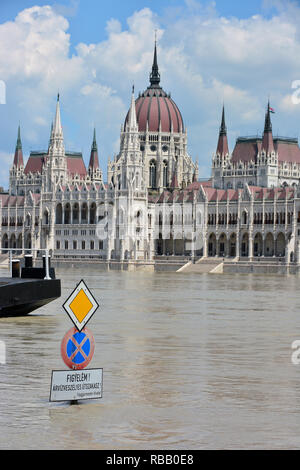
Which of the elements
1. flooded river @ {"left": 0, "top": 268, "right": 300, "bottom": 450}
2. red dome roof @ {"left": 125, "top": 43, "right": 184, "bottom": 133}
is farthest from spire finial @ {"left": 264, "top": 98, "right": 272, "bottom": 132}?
flooded river @ {"left": 0, "top": 268, "right": 300, "bottom": 450}

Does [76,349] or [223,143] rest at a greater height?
[223,143]

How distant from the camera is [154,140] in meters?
189

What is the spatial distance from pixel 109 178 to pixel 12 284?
15175cm

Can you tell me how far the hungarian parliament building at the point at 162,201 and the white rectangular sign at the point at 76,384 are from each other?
11726 centimetres

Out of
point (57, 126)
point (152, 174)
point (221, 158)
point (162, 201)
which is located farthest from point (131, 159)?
point (57, 126)

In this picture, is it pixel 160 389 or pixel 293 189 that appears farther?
pixel 293 189

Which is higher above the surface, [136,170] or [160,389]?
[136,170]

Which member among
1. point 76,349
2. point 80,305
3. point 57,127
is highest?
point 57,127

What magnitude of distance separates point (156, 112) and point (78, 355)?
17222cm

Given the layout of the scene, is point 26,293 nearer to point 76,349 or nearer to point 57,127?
point 76,349

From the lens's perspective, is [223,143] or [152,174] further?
[152,174]

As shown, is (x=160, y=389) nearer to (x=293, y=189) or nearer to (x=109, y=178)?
(x=293, y=189)

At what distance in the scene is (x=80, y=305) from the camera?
19109 millimetres
